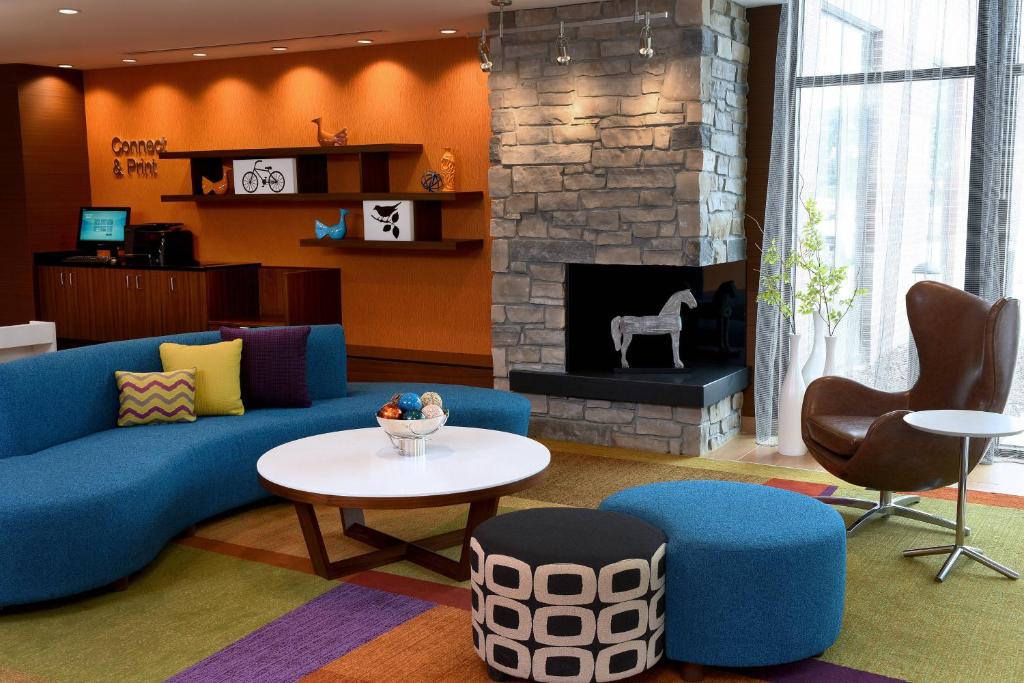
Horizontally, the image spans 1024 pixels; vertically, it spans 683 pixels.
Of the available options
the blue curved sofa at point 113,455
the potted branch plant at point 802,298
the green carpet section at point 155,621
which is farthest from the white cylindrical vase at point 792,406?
the green carpet section at point 155,621

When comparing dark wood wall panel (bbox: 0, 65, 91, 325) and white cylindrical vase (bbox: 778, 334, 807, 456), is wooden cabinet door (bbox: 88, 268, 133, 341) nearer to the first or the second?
dark wood wall panel (bbox: 0, 65, 91, 325)

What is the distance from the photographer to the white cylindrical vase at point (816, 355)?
5527mm

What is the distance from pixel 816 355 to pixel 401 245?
2.80 metres

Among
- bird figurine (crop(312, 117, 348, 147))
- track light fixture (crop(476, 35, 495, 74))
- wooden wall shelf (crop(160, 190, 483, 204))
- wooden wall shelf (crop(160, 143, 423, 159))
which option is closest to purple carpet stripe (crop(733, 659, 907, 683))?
track light fixture (crop(476, 35, 495, 74))

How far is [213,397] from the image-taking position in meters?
4.61

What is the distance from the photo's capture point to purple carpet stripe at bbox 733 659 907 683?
292 centimetres

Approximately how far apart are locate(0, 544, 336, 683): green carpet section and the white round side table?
7.21 feet

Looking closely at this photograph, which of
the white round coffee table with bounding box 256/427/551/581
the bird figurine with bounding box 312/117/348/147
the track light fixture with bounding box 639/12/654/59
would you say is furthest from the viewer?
the bird figurine with bounding box 312/117/348/147

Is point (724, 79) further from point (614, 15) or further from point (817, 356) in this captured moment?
point (817, 356)

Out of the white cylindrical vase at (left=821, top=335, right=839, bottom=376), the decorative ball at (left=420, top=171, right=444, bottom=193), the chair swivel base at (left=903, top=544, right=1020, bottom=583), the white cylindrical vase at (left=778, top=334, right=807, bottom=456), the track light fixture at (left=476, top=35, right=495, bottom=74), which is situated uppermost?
the track light fixture at (left=476, top=35, right=495, bottom=74)

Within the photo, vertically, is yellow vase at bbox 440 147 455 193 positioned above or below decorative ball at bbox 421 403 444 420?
A: above

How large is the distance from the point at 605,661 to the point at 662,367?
321cm

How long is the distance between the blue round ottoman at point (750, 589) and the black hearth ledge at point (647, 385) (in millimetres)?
2454

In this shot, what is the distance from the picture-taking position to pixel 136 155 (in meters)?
8.30
